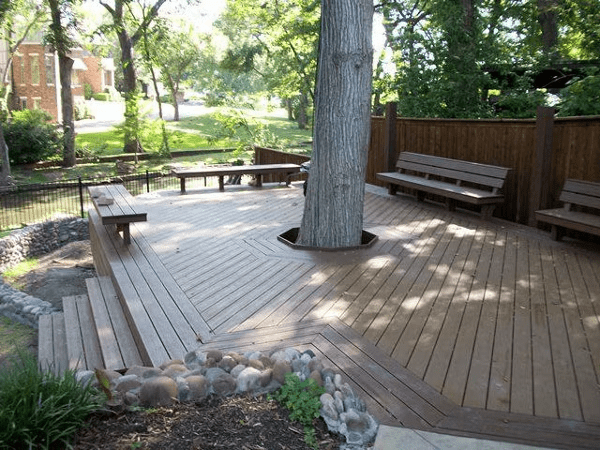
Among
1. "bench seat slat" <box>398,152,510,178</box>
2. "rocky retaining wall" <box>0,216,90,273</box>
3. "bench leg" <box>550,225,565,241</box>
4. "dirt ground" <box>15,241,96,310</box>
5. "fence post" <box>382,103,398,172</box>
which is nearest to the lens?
"bench leg" <box>550,225,565,241</box>

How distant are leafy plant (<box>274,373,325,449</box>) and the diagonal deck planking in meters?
0.43

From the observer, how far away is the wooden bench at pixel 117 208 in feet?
22.8

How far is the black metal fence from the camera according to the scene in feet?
41.7

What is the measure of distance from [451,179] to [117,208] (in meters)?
5.61

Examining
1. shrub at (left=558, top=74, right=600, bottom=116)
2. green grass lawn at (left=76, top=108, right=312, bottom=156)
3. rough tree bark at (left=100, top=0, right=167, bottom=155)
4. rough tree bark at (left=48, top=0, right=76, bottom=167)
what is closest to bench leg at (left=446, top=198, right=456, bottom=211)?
shrub at (left=558, top=74, right=600, bottom=116)

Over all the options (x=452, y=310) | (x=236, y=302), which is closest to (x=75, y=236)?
(x=236, y=302)

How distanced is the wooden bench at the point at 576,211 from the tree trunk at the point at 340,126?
91.2 inches

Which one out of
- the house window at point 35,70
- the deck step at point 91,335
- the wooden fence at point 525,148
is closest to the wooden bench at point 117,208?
the deck step at point 91,335

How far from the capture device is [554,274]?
6062 millimetres

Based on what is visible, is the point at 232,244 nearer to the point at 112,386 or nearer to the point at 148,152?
the point at 112,386

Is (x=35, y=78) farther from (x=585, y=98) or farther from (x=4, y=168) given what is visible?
(x=585, y=98)

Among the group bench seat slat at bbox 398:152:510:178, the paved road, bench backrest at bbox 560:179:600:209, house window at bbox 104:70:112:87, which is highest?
house window at bbox 104:70:112:87

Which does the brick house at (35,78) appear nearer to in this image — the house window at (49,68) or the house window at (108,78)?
the house window at (49,68)

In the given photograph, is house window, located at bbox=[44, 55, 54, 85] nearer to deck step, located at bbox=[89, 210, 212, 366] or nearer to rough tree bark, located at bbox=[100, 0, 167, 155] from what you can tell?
rough tree bark, located at bbox=[100, 0, 167, 155]
